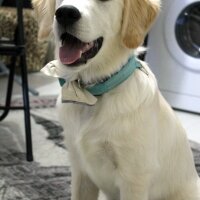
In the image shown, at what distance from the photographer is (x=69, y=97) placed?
40.9 inches

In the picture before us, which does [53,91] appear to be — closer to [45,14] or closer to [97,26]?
[45,14]

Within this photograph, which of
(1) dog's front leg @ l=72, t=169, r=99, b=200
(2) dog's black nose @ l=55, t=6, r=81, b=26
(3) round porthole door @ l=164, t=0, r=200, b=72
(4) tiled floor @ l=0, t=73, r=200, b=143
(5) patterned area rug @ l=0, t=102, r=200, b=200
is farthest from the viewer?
(3) round porthole door @ l=164, t=0, r=200, b=72

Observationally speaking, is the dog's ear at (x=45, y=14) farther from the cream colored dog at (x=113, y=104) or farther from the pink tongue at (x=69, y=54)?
the pink tongue at (x=69, y=54)

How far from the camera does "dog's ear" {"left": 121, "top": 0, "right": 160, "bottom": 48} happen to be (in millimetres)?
1004

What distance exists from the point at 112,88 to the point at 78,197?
0.40 meters

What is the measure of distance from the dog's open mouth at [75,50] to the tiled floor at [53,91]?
1225 mm

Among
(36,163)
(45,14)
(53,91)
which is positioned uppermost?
(45,14)

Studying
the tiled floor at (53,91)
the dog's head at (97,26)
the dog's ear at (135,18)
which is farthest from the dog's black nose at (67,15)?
the tiled floor at (53,91)

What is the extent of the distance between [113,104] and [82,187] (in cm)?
34

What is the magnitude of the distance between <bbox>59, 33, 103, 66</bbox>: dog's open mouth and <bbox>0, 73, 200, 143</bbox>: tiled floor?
1.22 m

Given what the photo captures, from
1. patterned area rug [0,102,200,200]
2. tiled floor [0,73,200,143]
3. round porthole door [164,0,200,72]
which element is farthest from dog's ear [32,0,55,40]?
round porthole door [164,0,200,72]

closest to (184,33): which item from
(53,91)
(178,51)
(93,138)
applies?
(178,51)

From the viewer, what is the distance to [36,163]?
5.55ft

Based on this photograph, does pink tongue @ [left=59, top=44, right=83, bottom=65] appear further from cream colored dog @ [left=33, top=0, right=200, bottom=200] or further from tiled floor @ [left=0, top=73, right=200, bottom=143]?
tiled floor @ [left=0, top=73, right=200, bottom=143]
